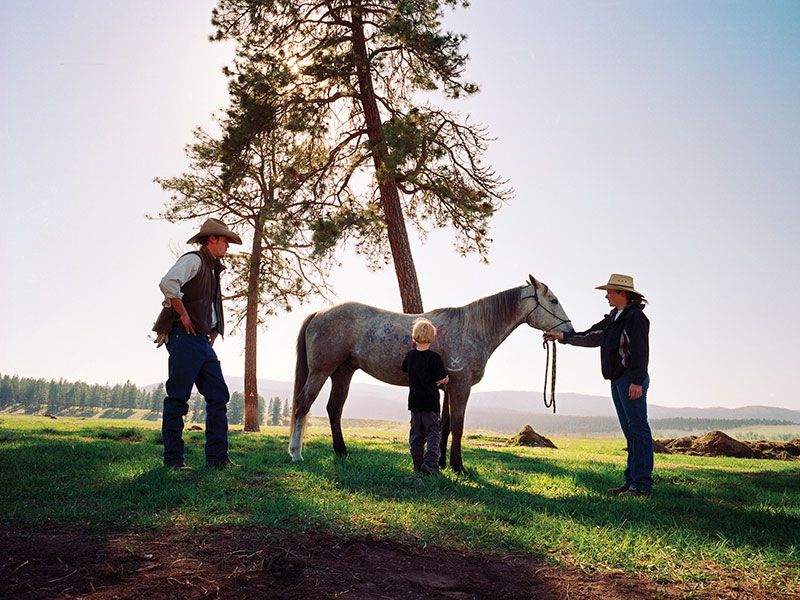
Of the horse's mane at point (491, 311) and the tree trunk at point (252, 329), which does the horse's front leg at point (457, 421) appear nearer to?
the horse's mane at point (491, 311)

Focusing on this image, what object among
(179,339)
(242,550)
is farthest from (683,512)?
(179,339)

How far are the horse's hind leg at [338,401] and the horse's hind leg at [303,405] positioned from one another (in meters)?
0.41

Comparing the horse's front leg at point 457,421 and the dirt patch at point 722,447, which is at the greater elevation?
the horse's front leg at point 457,421

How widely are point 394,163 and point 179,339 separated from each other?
7937 millimetres

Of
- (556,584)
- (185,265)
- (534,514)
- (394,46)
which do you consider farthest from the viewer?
(394,46)

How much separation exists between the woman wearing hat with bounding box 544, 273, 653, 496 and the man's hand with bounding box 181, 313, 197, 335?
198 inches

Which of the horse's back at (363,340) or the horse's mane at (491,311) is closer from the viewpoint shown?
the horse's back at (363,340)

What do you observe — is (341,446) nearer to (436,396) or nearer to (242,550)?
(436,396)

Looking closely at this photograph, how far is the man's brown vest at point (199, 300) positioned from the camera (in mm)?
6609

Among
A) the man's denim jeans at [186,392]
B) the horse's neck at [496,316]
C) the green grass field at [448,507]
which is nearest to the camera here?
the green grass field at [448,507]

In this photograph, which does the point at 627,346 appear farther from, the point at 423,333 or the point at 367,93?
the point at 367,93

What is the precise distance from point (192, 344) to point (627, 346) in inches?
A: 206

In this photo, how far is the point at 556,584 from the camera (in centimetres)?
330

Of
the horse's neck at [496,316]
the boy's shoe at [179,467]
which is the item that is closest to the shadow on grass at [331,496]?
the boy's shoe at [179,467]
